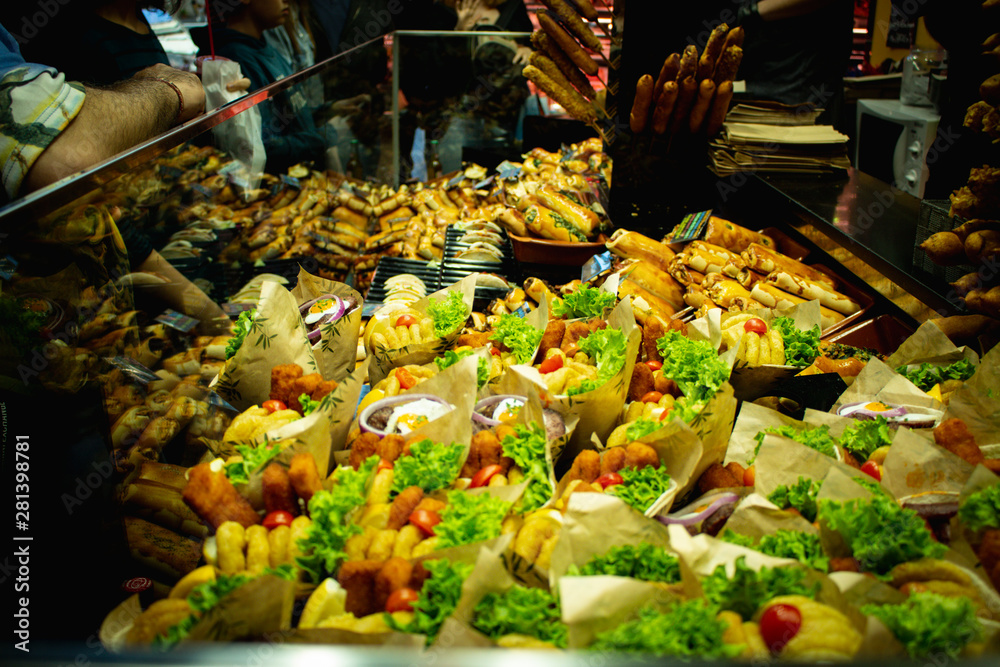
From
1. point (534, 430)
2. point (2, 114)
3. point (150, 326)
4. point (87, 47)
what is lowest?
point (534, 430)

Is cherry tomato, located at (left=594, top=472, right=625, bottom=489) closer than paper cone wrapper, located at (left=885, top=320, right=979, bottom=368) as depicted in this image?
Yes

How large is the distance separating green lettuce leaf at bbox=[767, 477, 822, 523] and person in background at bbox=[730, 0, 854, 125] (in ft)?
14.5

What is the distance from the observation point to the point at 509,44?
577 cm

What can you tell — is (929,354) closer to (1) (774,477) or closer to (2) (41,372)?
(1) (774,477)

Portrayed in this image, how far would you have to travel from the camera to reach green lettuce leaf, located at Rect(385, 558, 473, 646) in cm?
111

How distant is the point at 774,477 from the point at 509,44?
532 cm

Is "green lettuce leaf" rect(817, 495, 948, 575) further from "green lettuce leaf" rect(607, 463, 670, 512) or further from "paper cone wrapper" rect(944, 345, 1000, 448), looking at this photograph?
"paper cone wrapper" rect(944, 345, 1000, 448)

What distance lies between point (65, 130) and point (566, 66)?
9.70 feet

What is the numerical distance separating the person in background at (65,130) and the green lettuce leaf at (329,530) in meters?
1.04

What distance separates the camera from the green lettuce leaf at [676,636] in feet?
3.18

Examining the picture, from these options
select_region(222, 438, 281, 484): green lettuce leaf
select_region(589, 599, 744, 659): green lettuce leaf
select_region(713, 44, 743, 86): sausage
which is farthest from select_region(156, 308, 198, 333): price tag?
select_region(713, 44, 743, 86): sausage

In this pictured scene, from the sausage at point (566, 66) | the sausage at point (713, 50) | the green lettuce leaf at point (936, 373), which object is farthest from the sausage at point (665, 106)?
the green lettuce leaf at point (936, 373)

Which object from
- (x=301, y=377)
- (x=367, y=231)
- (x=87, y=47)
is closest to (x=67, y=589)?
(x=301, y=377)

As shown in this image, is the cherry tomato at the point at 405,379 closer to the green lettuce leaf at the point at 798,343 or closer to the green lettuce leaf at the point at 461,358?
the green lettuce leaf at the point at 461,358
